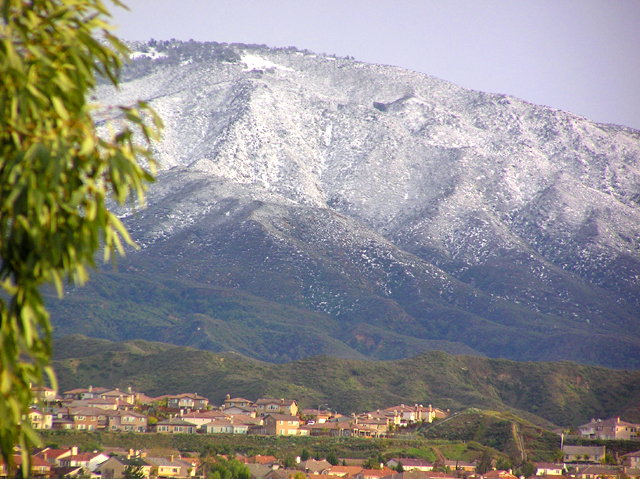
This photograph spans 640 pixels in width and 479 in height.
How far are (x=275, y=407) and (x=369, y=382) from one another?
41.8 metres

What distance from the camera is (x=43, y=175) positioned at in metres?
11.3

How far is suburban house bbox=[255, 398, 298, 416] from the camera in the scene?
142m

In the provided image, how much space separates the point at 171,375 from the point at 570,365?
239 ft

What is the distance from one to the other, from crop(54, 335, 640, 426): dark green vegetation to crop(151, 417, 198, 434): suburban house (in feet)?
121

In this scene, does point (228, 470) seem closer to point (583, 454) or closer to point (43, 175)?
point (583, 454)

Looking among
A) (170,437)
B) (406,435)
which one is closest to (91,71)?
(170,437)

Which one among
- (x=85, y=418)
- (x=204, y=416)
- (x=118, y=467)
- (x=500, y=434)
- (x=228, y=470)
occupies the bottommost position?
(x=228, y=470)

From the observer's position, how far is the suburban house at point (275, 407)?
14188 centimetres

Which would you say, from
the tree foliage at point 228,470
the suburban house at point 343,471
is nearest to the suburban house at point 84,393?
the suburban house at point 343,471

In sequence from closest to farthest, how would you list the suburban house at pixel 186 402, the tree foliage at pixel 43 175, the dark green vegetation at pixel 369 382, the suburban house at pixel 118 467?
the tree foliage at pixel 43 175 < the suburban house at pixel 118 467 < the suburban house at pixel 186 402 < the dark green vegetation at pixel 369 382

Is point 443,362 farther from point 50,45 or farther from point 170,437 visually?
point 50,45

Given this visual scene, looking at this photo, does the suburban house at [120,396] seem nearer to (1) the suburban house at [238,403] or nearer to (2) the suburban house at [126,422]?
(1) the suburban house at [238,403]

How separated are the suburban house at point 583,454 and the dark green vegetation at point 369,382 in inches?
1565

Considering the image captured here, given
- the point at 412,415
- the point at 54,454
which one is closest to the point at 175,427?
the point at 54,454
